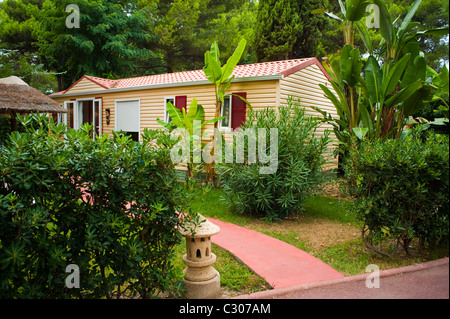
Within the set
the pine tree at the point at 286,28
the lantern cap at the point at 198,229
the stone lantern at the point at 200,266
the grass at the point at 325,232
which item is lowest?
the grass at the point at 325,232

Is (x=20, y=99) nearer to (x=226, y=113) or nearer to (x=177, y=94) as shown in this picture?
(x=177, y=94)

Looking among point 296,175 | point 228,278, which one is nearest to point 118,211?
point 228,278

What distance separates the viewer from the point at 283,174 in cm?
647

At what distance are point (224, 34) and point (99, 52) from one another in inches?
367

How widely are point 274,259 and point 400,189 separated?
180cm

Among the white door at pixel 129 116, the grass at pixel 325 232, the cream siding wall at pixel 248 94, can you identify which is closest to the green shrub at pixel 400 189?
the grass at pixel 325 232

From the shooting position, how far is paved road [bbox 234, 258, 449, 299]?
1.65 m

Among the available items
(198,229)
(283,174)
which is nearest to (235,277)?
(198,229)

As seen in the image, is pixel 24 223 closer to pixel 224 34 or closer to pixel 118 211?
pixel 118 211

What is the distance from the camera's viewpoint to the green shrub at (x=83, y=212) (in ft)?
7.66

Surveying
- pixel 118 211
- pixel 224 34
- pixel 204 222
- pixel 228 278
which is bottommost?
pixel 228 278

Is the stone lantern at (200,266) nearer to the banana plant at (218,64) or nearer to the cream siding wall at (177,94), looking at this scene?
the banana plant at (218,64)
